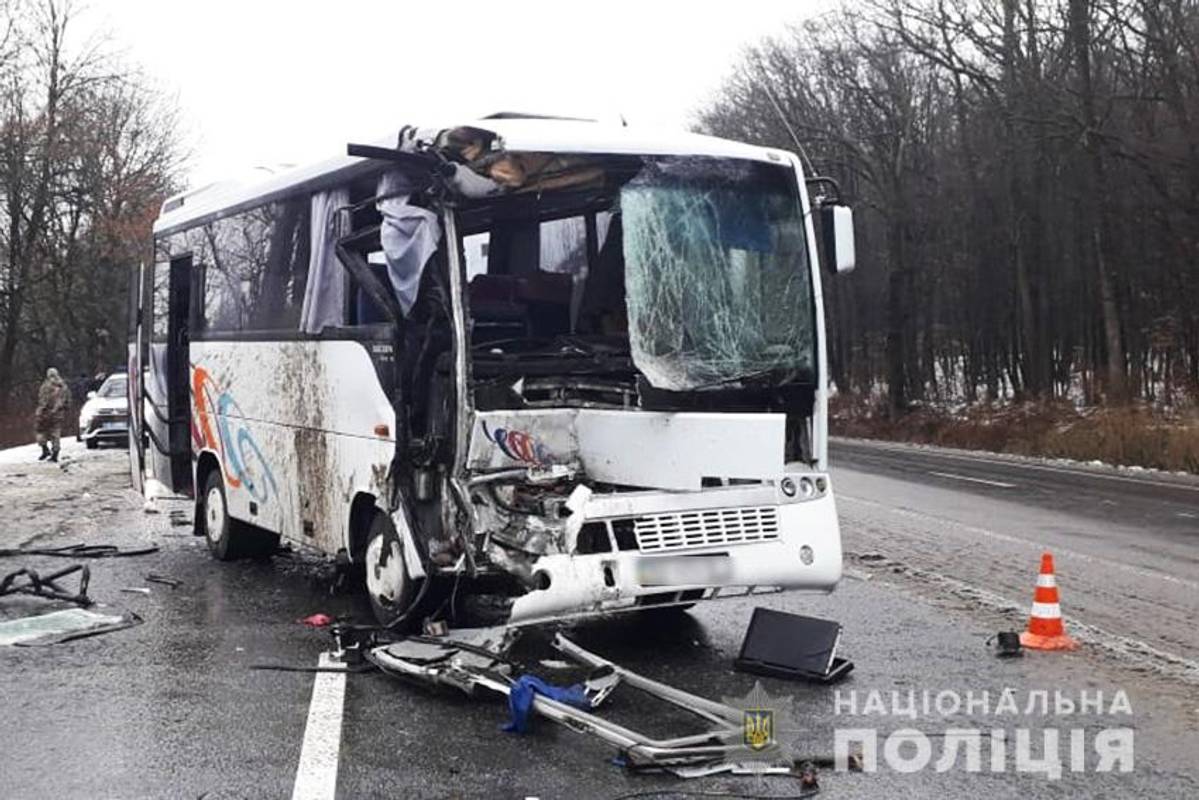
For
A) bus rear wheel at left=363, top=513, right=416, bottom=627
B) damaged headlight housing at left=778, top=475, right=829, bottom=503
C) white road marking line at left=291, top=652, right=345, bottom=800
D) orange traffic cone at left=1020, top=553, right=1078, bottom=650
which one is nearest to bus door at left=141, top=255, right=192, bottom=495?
bus rear wheel at left=363, top=513, right=416, bottom=627

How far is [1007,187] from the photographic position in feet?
124

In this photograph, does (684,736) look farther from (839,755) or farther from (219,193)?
(219,193)

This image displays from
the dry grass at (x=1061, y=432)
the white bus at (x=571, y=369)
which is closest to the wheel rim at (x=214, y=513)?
the white bus at (x=571, y=369)

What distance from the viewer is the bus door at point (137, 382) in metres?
13.1

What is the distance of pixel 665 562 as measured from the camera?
6.94 m

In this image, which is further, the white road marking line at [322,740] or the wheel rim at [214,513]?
the wheel rim at [214,513]

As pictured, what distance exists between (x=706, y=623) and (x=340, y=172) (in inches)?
153

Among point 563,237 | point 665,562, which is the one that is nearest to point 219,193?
point 563,237

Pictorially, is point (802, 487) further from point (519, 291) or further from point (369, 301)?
point (369, 301)

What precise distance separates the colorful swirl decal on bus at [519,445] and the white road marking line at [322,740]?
5.07ft

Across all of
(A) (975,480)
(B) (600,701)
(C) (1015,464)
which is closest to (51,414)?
(A) (975,480)

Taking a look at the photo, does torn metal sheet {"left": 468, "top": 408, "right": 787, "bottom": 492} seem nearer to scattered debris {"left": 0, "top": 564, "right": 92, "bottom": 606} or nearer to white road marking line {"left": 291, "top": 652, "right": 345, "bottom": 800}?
white road marking line {"left": 291, "top": 652, "right": 345, "bottom": 800}

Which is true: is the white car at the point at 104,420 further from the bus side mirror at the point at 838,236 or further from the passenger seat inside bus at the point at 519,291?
the bus side mirror at the point at 838,236

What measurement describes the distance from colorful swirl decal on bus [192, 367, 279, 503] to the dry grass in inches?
689
